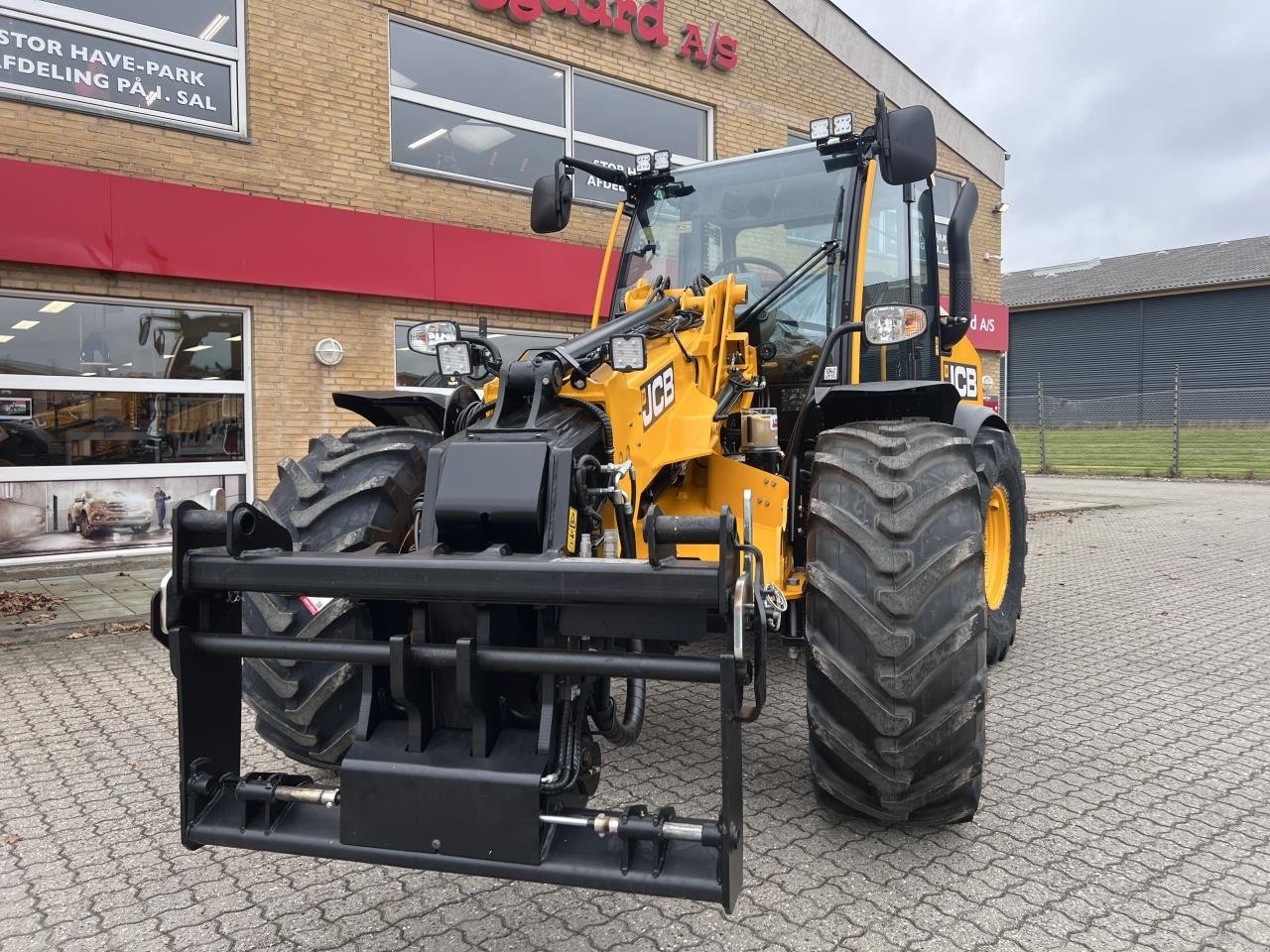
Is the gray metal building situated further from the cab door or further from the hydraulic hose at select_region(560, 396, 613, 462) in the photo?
the hydraulic hose at select_region(560, 396, 613, 462)

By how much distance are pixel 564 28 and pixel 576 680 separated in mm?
10056

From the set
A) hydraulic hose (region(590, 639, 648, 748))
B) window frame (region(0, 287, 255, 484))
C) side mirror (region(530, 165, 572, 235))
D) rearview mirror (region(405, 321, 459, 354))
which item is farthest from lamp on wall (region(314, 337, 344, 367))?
hydraulic hose (region(590, 639, 648, 748))

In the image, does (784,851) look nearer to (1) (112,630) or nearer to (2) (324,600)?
(2) (324,600)

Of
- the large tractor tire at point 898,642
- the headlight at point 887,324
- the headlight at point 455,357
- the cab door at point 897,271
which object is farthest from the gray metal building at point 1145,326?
the headlight at point 455,357

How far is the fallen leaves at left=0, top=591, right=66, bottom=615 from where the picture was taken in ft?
21.5

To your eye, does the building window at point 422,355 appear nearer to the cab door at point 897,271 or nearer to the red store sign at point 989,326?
the cab door at point 897,271

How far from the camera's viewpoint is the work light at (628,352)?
9.49 feet

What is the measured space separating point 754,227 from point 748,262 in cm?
21

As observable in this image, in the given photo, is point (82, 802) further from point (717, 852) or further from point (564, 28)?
point (564, 28)

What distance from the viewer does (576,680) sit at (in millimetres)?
2377

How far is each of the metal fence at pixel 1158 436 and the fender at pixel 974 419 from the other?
55.4ft

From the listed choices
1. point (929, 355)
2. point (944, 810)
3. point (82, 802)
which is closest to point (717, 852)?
point (944, 810)

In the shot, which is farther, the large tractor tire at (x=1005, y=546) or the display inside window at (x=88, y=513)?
the display inside window at (x=88, y=513)

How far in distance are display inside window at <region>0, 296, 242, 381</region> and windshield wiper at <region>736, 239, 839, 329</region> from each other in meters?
5.96
